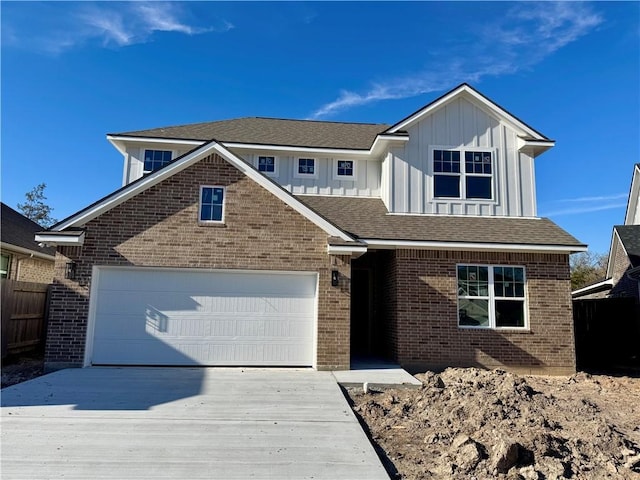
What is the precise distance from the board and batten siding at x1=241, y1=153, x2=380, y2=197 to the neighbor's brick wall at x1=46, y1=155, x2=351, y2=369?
11.4 feet

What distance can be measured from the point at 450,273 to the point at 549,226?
350cm

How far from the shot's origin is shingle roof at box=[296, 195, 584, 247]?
11.9m

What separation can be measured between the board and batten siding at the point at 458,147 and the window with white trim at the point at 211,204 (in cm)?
494

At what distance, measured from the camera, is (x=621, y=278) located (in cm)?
1756

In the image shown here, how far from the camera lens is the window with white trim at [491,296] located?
1196cm

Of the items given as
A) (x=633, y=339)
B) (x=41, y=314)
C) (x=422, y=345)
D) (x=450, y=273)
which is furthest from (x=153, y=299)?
(x=633, y=339)

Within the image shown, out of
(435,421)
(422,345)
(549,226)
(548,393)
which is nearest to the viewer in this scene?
(435,421)

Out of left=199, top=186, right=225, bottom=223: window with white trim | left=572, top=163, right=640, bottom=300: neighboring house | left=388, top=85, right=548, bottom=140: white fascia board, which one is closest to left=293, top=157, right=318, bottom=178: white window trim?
left=388, top=85, right=548, bottom=140: white fascia board

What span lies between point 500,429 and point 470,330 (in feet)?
18.5

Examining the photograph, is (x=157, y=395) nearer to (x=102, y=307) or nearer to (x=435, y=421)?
(x=102, y=307)

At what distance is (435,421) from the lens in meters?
6.91

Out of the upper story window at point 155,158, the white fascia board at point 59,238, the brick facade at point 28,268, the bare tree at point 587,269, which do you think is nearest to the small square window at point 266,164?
the upper story window at point 155,158

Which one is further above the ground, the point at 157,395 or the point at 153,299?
the point at 153,299

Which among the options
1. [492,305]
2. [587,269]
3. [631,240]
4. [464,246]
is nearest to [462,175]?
[464,246]
